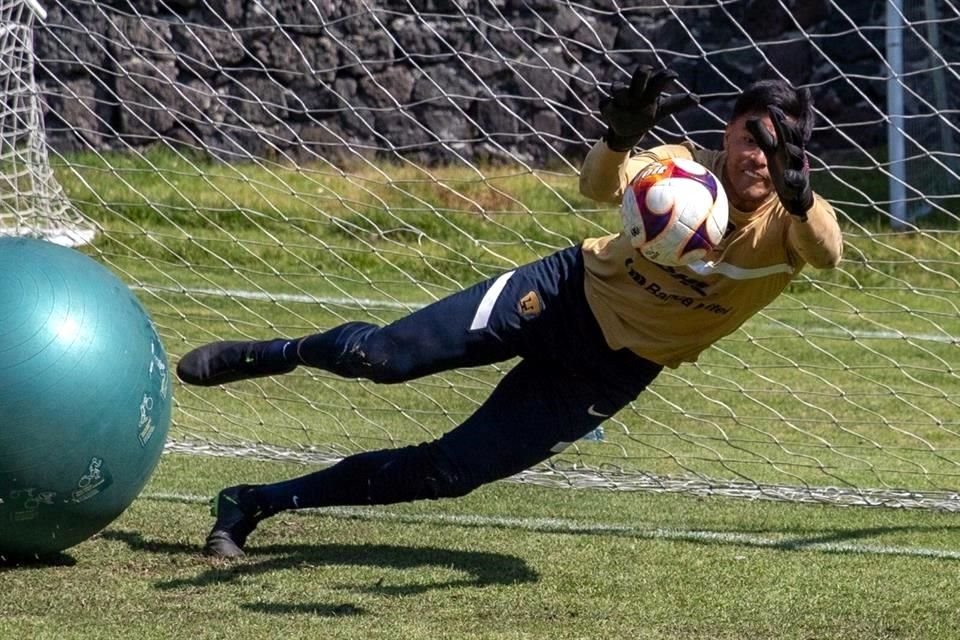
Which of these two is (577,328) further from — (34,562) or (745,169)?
(34,562)

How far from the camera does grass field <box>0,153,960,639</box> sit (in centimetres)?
473

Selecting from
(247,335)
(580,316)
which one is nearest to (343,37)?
(247,335)

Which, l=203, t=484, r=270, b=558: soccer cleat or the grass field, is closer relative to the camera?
the grass field

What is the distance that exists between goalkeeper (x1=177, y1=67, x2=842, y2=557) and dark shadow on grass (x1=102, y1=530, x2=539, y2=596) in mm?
171

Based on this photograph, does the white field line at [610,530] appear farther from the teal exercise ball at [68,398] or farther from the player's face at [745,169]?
the player's face at [745,169]

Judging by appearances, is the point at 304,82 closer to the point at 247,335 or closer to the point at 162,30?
the point at 162,30

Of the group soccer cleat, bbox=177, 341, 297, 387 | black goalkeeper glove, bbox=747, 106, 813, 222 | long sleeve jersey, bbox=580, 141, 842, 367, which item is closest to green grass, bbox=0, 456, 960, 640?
soccer cleat, bbox=177, 341, 297, 387

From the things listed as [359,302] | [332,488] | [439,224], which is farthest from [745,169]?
[439,224]

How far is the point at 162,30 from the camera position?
1138 cm

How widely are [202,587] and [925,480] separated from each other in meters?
3.68

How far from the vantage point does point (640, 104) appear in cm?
472

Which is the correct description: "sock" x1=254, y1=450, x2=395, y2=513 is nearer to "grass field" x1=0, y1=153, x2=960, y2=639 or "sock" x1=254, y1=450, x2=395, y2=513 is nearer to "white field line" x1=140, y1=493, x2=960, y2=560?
"grass field" x1=0, y1=153, x2=960, y2=639

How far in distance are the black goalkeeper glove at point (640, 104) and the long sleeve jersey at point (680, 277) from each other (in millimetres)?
147

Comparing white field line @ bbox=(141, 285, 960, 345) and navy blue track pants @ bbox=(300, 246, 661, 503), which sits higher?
navy blue track pants @ bbox=(300, 246, 661, 503)
